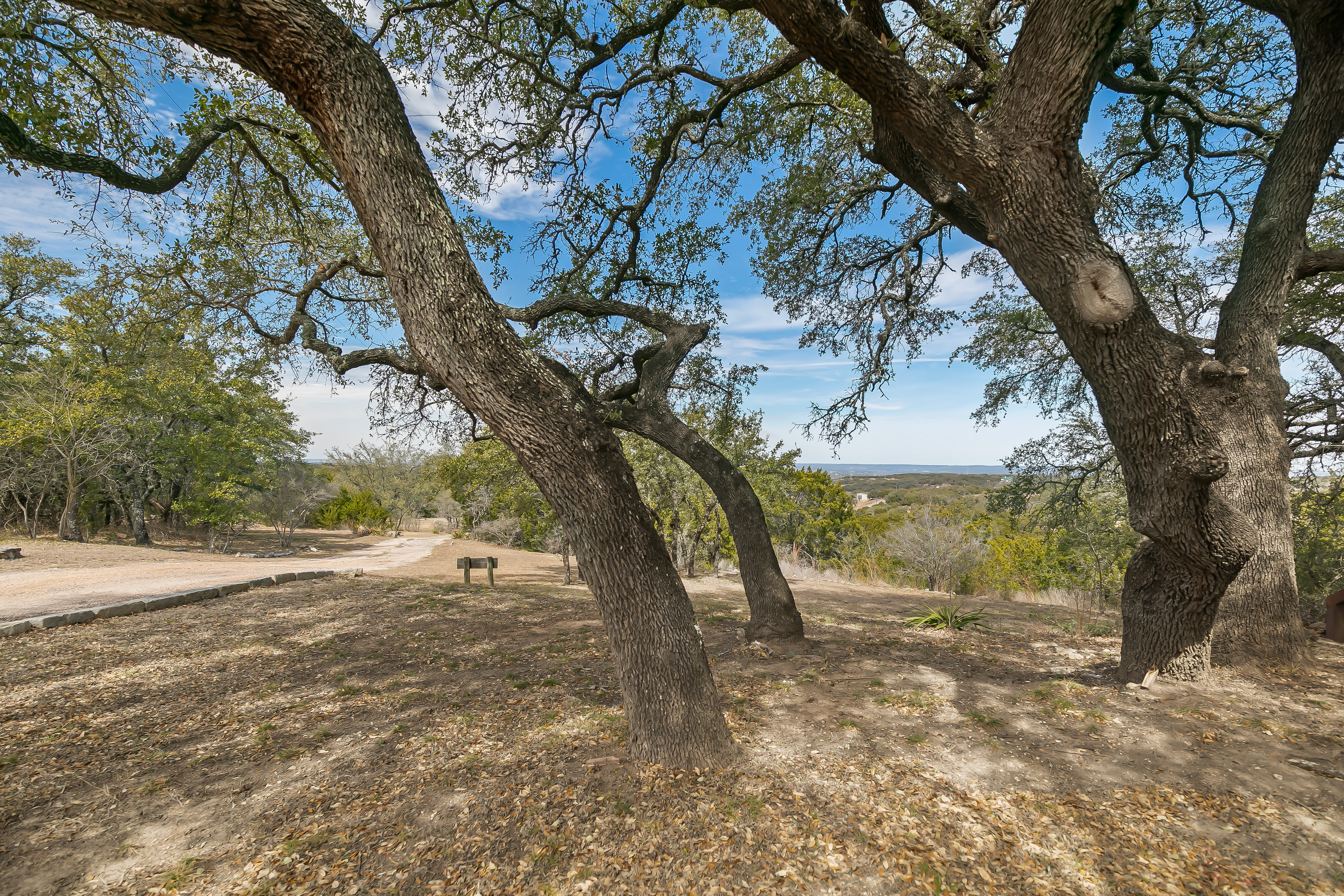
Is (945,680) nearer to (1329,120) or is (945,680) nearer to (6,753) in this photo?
(1329,120)

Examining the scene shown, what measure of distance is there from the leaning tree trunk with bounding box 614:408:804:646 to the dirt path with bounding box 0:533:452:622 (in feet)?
29.0

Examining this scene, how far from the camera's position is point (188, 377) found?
16047mm

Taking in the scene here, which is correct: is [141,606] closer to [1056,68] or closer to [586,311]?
[586,311]

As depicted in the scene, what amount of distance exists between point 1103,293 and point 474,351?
3.70m

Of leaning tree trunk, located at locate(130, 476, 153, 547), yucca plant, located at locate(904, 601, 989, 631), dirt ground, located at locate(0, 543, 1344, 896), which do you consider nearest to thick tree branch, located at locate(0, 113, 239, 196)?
dirt ground, located at locate(0, 543, 1344, 896)

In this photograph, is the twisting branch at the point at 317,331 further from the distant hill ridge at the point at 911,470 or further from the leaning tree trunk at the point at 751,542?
the distant hill ridge at the point at 911,470

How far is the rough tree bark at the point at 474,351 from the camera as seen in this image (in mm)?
2281

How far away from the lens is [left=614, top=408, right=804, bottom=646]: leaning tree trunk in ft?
17.9

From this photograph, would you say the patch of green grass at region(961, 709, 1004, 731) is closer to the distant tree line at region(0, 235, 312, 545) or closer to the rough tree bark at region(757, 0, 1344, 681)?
the rough tree bark at region(757, 0, 1344, 681)

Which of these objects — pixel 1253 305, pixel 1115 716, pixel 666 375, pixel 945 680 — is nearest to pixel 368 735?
pixel 666 375

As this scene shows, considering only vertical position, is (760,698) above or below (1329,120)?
below

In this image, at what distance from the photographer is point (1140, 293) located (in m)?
3.12

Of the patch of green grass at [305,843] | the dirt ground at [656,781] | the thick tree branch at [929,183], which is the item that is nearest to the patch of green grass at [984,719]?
the dirt ground at [656,781]

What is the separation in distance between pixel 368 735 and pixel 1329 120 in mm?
8506
